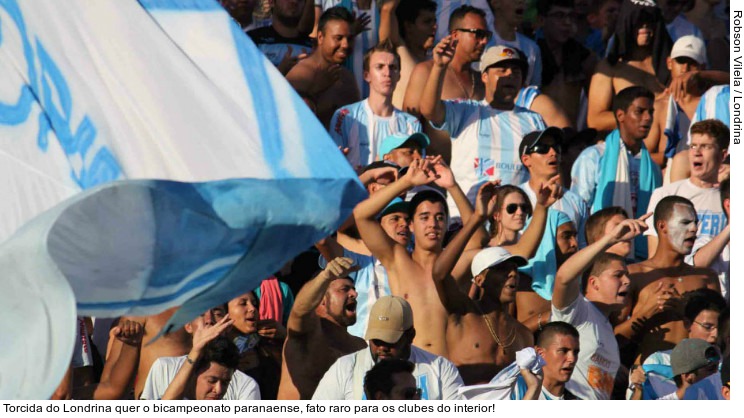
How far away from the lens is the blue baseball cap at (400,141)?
1210 cm

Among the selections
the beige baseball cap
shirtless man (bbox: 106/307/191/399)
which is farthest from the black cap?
shirtless man (bbox: 106/307/191/399)

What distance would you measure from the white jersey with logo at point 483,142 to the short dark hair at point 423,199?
25.7 inches

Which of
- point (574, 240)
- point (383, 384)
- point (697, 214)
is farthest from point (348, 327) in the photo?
point (697, 214)

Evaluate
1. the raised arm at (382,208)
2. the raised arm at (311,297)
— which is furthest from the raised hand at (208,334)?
the raised arm at (382,208)

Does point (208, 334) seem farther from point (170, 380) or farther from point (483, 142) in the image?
point (483, 142)

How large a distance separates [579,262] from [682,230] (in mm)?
830

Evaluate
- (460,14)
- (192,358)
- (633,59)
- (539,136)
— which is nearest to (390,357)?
(192,358)

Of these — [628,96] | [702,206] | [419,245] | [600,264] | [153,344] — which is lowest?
[153,344]

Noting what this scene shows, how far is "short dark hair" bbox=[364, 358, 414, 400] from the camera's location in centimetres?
1130

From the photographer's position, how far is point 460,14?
42.0 feet

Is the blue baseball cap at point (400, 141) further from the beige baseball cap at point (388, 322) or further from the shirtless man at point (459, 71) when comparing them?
the beige baseball cap at point (388, 322)

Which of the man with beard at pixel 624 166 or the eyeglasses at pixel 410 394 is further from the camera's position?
the man with beard at pixel 624 166

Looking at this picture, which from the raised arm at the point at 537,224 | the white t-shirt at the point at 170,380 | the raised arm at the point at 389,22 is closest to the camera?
the white t-shirt at the point at 170,380
